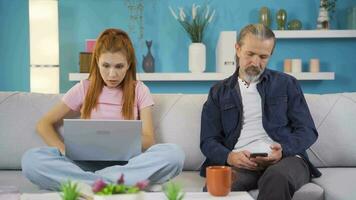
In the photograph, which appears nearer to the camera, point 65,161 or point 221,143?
point 65,161

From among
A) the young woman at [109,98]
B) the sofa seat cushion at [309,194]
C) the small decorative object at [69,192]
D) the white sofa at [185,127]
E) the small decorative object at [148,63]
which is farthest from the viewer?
the small decorative object at [148,63]

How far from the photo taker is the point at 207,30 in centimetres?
393

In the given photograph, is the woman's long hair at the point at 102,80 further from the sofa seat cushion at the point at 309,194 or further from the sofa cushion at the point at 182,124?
the sofa seat cushion at the point at 309,194

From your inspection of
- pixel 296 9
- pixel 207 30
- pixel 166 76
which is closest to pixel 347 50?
pixel 296 9

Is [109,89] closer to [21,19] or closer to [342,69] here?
[21,19]

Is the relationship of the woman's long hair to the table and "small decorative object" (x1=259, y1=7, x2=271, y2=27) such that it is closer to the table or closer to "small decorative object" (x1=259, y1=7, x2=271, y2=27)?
the table

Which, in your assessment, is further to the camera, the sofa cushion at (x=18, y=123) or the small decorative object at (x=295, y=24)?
the small decorative object at (x=295, y=24)

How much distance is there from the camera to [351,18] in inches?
151

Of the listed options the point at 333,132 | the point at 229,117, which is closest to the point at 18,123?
the point at 229,117

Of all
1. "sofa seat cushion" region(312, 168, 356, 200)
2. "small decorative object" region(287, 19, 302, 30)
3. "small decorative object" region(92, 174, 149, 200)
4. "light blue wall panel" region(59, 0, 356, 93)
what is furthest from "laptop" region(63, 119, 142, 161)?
"small decorative object" region(287, 19, 302, 30)

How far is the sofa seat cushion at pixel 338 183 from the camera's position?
1.67 meters

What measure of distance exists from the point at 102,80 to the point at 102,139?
474mm

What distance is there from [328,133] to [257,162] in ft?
1.57

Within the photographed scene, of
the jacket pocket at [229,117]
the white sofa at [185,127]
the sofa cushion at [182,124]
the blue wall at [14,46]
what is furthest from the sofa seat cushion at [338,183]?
the blue wall at [14,46]
